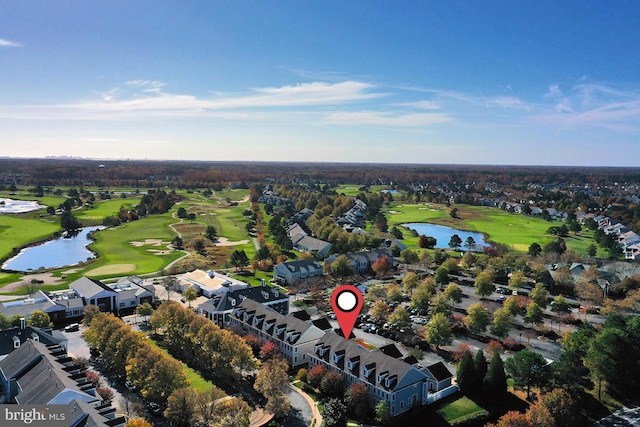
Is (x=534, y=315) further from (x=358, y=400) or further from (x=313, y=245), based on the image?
(x=313, y=245)

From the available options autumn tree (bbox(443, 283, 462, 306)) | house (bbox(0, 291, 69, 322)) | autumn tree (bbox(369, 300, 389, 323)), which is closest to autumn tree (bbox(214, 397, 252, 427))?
autumn tree (bbox(369, 300, 389, 323))

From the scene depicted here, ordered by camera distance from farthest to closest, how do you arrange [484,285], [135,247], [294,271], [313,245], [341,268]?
1. [135,247]
2. [313,245]
3. [341,268]
4. [294,271]
5. [484,285]

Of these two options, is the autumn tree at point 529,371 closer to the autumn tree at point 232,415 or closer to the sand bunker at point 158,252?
the autumn tree at point 232,415

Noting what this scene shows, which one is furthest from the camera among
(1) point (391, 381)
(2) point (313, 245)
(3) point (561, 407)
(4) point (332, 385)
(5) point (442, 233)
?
(5) point (442, 233)

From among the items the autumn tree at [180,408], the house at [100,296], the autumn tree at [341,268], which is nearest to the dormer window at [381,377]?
the autumn tree at [180,408]

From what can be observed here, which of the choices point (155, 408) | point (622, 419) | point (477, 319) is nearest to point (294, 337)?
point (155, 408)
